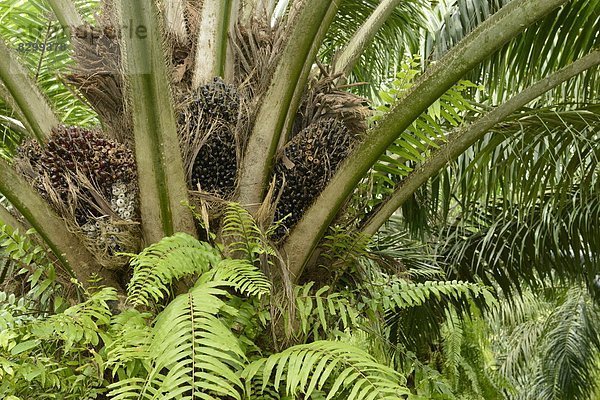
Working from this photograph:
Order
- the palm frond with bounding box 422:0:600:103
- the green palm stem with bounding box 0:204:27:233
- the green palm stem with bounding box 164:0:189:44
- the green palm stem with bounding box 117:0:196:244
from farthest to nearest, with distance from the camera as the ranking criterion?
the palm frond with bounding box 422:0:600:103 < the green palm stem with bounding box 164:0:189:44 < the green palm stem with bounding box 0:204:27:233 < the green palm stem with bounding box 117:0:196:244

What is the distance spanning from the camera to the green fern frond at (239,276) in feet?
5.39

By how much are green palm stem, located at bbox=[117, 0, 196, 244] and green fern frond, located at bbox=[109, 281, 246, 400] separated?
0.39 m

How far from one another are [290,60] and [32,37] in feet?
6.35

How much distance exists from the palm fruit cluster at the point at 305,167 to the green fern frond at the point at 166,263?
33 centimetres

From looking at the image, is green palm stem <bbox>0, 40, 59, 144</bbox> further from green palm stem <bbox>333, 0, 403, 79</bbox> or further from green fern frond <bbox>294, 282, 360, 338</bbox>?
green palm stem <bbox>333, 0, 403, 79</bbox>

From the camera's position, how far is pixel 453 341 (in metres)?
3.65

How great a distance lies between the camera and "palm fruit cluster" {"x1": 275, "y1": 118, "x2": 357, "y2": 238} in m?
2.11

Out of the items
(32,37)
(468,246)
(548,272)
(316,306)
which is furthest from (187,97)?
(548,272)

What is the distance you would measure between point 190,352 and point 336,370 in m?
0.39

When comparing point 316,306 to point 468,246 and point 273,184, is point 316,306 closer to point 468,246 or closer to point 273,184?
point 273,184

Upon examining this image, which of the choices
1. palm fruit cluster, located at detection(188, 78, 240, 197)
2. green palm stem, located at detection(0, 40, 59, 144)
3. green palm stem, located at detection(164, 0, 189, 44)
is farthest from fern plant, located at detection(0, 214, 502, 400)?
green palm stem, located at detection(164, 0, 189, 44)

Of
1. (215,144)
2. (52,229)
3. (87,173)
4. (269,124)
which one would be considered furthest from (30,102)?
(269,124)

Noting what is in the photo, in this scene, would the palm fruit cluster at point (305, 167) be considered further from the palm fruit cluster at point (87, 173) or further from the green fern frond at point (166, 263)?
the palm fruit cluster at point (87, 173)

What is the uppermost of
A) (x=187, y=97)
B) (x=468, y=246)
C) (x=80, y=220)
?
(x=187, y=97)
